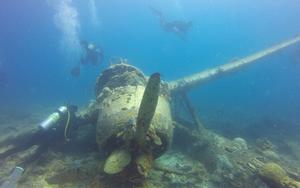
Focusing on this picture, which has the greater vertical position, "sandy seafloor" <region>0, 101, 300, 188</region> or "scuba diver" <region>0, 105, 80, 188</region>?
"scuba diver" <region>0, 105, 80, 188</region>

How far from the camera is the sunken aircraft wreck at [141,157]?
519 centimetres

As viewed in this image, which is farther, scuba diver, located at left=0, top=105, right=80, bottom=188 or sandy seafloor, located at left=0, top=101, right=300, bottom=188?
scuba diver, located at left=0, top=105, right=80, bottom=188

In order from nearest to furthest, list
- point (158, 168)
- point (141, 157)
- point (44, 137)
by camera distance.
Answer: point (141, 157), point (158, 168), point (44, 137)

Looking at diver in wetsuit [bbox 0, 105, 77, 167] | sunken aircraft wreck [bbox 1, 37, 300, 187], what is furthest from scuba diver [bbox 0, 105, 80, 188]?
sunken aircraft wreck [bbox 1, 37, 300, 187]

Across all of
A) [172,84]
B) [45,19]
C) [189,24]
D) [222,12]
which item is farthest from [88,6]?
[172,84]

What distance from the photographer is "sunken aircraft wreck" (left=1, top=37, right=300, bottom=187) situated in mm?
5191

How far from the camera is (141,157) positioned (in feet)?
17.4

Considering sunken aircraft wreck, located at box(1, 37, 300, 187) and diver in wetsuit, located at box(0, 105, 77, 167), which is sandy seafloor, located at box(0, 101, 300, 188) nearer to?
sunken aircraft wreck, located at box(1, 37, 300, 187)

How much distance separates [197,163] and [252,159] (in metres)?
1.52

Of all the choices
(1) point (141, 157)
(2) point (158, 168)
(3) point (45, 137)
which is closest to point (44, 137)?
(3) point (45, 137)

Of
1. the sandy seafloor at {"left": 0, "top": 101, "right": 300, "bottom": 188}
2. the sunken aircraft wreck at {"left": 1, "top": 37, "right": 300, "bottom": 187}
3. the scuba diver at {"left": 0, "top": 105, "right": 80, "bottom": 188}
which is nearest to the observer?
the sunken aircraft wreck at {"left": 1, "top": 37, "right": 300, "bottom": 187}

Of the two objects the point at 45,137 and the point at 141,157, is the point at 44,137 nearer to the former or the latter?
the point at 45,137

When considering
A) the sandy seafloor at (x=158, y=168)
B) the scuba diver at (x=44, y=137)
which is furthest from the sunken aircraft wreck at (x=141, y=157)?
the scuba diver at (x=44, y=137)

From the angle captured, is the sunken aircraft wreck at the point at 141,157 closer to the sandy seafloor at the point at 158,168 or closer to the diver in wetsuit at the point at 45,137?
the sandy seafloor at the point at 158,168
